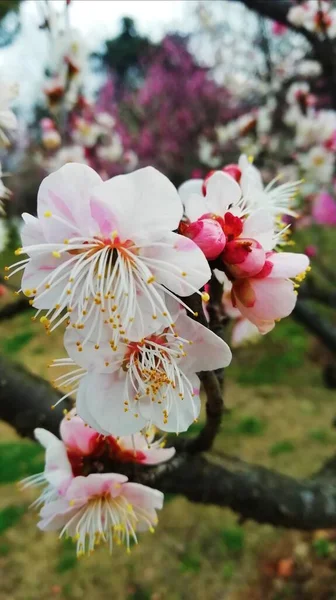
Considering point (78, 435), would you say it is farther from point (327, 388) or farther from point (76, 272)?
point (327, 388)

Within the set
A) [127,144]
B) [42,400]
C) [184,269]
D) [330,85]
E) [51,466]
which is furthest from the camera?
[127,144]

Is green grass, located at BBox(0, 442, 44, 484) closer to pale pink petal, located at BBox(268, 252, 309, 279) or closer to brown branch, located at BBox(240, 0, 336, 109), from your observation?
brown branch, located at BBox(240, 0, 336, 109)

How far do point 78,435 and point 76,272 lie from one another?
0.31m

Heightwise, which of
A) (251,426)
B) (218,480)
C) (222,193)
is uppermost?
(222,193)

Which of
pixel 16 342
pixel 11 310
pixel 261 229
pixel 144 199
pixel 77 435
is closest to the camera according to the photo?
pixel 144 199

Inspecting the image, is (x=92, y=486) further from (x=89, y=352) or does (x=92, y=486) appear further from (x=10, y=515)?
(x=10, y=515)

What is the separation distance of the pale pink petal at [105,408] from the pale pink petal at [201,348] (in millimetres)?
80

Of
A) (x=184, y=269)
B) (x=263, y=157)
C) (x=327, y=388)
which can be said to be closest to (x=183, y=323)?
(x=184, y=269)

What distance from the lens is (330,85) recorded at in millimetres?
2213

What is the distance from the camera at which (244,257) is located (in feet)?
1.95

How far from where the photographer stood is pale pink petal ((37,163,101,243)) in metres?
0.51

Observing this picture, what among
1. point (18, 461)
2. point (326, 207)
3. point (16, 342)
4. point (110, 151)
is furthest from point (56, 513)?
point (16, 342)

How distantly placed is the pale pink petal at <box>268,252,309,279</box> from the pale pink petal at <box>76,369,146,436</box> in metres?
0.21

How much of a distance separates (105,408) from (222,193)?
0.28m
